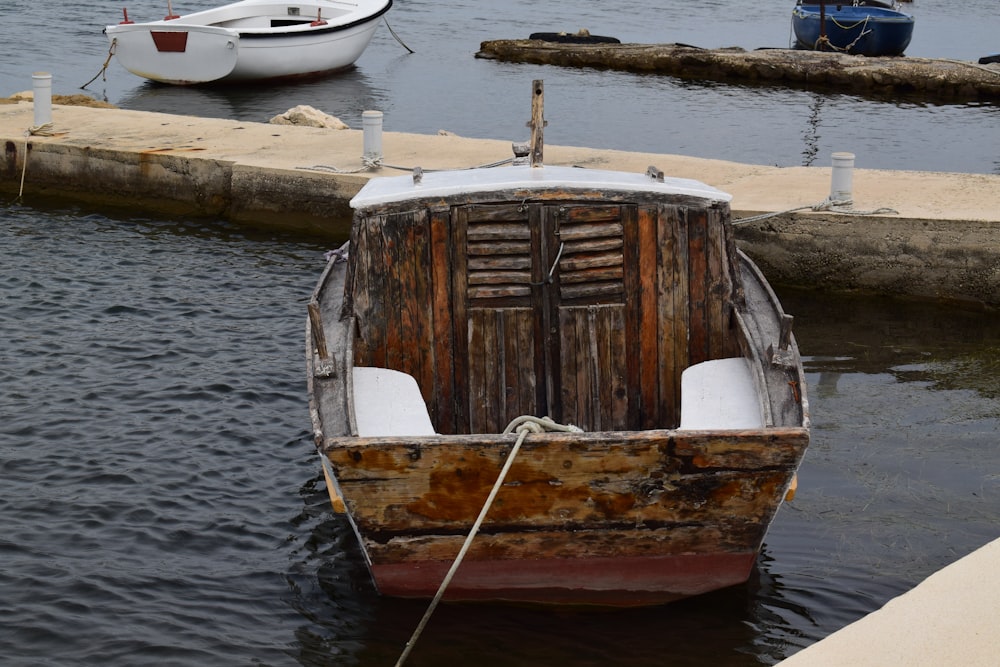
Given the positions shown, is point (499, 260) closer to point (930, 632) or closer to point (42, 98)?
point (930, 632)

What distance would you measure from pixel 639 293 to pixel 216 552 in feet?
9.45

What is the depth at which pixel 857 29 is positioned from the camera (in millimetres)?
Answer: 29828

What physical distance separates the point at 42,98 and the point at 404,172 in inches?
190

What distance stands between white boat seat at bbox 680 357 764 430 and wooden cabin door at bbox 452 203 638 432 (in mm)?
520

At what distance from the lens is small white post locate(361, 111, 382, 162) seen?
42.0 feet

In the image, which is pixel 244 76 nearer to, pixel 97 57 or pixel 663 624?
pixel 97 57

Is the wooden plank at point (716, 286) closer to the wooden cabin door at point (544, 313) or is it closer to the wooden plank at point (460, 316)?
the wooden cabin door at point (544, 313)

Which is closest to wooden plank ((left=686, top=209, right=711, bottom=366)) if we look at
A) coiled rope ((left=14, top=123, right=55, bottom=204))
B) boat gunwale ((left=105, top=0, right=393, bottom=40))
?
coiled rope ((left=14, top=123, right=55, bottom=204))

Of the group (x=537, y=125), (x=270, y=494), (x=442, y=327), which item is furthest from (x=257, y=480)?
(x=537, y=125)

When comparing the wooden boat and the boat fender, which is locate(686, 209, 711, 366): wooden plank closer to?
the wooden boat

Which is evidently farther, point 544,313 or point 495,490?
point 544,313

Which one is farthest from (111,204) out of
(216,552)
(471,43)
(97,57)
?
(471,43)

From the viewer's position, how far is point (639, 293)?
7.11 metres

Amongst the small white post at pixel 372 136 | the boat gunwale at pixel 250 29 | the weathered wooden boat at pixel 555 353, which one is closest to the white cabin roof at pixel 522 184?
the weathered wooden boat at pixel 555 353
